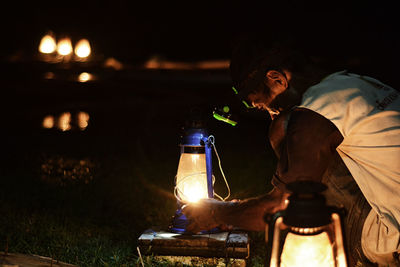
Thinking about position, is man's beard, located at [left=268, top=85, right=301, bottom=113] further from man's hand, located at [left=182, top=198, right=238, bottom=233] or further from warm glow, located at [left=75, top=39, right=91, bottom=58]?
warm glow, located at [left=75, top=39, right=91, bottom=58]

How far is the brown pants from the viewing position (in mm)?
2461

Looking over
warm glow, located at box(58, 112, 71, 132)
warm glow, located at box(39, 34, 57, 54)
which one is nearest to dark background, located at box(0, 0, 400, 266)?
warm glow, located at box(58, 112, 71, 132)

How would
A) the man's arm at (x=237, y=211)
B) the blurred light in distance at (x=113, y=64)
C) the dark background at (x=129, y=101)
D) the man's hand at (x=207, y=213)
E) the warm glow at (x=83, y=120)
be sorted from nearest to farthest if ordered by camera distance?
the man's arm at (x=237, y=211) < the man's hand at (x=207, y=213) < the dark background at (x=129, y=101) < the warm glow at (x=83, y=120) < the blurred light in distance at (x=113, y=64)

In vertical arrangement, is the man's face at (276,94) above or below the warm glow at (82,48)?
below

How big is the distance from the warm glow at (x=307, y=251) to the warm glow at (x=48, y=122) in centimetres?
969

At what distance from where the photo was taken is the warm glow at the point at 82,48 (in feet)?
50.2

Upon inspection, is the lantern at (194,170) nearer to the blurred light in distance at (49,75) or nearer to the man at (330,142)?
the man at (330,142)

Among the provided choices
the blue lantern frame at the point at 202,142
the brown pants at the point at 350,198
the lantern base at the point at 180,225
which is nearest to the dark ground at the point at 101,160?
the blue lantern frame at the point at 202,142

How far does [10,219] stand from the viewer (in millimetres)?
4305

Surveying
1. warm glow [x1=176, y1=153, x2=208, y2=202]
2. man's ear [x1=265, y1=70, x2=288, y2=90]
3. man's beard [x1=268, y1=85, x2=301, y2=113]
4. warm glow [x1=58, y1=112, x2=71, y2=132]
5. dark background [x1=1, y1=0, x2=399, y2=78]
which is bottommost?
warm glow [x1=176, y1=153, x2=208, y2=202]

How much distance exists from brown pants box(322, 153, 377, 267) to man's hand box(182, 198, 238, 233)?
2.00 ft

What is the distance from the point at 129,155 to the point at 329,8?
10009 millimetres

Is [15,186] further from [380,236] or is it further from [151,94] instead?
[151,94]

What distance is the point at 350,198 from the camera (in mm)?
2494
